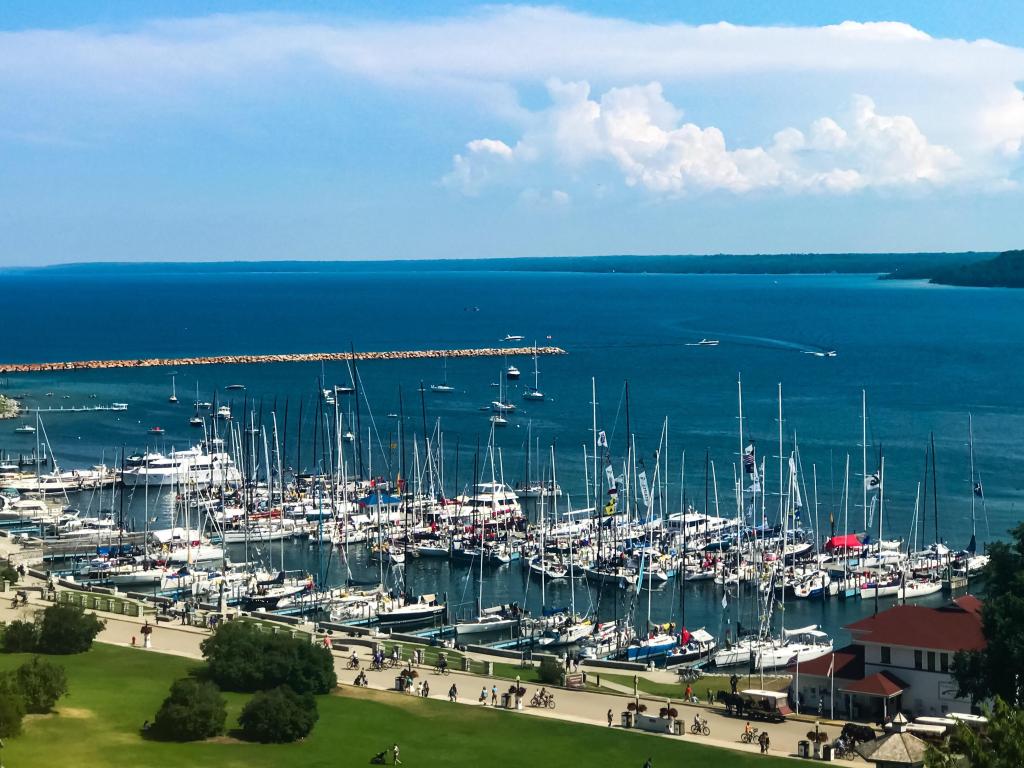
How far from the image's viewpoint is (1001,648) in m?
40.5

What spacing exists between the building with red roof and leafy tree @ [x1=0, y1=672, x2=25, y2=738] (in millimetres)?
24331

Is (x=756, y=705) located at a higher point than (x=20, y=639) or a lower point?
lower

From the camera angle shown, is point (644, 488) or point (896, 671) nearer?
point (896, 671)

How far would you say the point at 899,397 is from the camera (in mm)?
149500

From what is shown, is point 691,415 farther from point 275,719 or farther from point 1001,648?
point 275,719

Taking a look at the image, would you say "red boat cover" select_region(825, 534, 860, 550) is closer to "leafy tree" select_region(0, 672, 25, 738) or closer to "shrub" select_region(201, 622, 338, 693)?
"shrub" select_region(201, 622, 338, 693)

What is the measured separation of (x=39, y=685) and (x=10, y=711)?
2.66 meters

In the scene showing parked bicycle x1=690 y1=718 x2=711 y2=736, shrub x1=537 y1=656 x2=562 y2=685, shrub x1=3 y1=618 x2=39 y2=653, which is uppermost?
shrub x1=3 y1=618 x2=39 y2=653

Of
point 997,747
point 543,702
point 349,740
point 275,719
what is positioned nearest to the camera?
point 997,747

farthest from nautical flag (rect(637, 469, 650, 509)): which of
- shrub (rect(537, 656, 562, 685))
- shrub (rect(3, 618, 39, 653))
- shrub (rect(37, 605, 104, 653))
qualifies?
shrub (rect(3, 618, 39, 653))

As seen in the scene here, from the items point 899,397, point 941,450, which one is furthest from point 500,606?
point 899,397

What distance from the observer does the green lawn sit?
36.3 m

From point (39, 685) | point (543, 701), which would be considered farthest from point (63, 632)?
point (543, 701)

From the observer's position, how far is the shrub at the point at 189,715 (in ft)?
125
